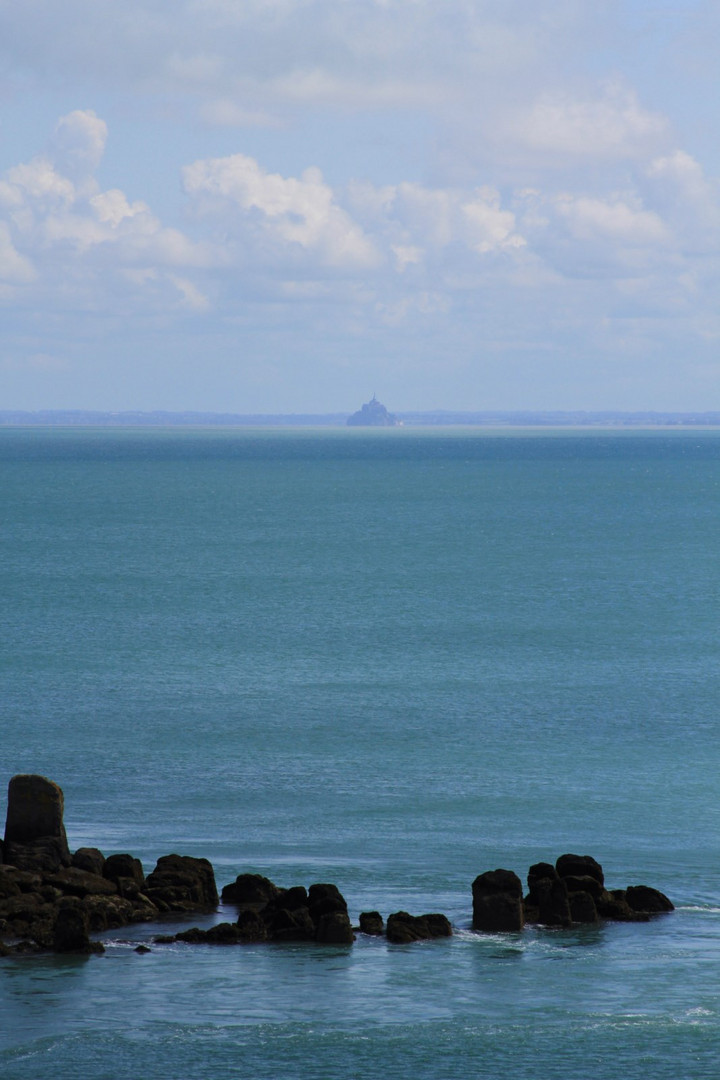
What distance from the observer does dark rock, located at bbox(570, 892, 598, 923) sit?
118 feet

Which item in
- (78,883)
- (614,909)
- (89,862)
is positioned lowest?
(614,909)

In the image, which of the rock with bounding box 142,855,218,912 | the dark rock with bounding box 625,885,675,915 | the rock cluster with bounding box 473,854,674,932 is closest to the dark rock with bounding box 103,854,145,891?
the rock with bounding box 142,855,218,912

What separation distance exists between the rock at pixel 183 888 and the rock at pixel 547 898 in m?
7.45

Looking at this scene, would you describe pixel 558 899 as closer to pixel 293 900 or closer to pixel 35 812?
pixel 293 900

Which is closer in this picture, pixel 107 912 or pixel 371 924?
pixel 107 912

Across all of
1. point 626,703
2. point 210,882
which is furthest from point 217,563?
point 210,882

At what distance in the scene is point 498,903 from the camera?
115 feet

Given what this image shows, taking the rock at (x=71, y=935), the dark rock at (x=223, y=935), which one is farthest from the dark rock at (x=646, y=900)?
the rock at (x=71, y=935)

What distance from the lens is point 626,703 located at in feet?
221

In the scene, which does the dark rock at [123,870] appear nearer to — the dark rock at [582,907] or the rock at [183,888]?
the rock at [183,888]

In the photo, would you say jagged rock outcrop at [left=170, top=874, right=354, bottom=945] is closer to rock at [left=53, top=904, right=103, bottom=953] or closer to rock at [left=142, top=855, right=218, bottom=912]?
rock at [left=142, top=855, right=218, bottom=912]

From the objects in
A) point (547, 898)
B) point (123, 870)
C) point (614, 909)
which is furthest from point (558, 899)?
point (123, 870)

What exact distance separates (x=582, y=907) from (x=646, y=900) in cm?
220

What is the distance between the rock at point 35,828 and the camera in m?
35.4
